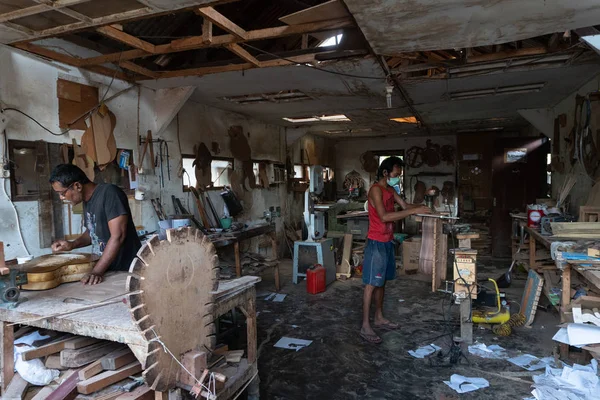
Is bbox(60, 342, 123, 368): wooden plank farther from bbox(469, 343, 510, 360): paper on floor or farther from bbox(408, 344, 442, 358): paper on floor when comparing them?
bbox(469, 343, 510, 360): paper on floor

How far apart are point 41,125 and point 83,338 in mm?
2236

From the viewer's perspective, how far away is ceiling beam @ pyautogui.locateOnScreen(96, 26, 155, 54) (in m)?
2.89

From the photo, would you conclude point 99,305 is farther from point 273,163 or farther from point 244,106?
point 273,163

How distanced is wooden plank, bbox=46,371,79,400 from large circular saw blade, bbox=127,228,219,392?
1.61ft

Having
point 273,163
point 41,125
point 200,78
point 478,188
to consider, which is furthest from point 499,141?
point 41,125

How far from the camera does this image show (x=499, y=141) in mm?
7781

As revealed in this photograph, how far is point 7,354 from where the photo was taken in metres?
2.05

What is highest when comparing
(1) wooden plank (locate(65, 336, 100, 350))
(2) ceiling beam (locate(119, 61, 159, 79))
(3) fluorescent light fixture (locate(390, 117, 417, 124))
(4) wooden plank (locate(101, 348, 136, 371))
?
(3) fluorescent light fixture (locate(390, 117, 417, 124))

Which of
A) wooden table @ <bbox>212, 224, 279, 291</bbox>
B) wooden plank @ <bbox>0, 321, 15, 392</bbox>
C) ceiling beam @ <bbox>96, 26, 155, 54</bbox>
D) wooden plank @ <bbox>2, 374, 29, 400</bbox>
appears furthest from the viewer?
wooden table @ <bbox>212, 224, 279, 291</bbox>

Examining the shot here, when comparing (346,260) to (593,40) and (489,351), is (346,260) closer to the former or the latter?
(489,351)

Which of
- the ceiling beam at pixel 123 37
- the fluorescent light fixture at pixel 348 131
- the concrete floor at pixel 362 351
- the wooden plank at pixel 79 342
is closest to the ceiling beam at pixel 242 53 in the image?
the ceiling beam at pixel 123 37

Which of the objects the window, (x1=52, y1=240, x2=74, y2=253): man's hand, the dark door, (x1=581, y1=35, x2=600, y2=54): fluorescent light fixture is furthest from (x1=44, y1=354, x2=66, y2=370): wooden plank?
the dark door

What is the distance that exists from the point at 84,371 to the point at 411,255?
5.25 m

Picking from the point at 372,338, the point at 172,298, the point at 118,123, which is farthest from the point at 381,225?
the point at 118,123
